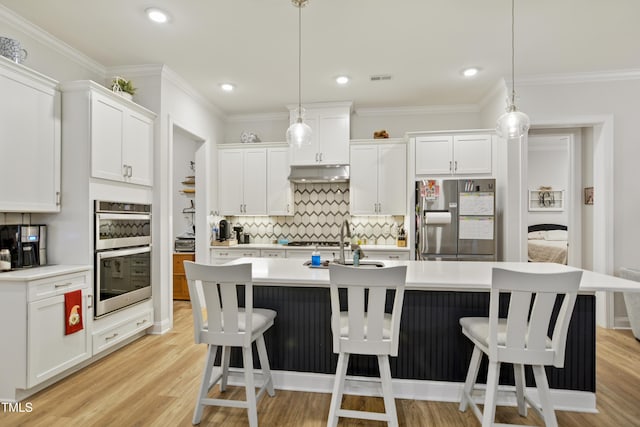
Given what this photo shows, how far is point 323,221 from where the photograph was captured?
5234 millimetres

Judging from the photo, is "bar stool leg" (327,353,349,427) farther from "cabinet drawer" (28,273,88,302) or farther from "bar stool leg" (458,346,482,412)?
"cabinet drawer" (28,273,88,302)

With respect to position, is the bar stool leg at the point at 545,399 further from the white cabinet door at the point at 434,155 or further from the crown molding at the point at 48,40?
the crown molding at the point at 48,40

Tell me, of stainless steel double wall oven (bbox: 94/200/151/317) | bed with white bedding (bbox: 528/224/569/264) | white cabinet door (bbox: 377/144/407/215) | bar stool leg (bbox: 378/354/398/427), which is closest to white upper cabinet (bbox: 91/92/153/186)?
stainless steel double wall oven (bbox: 94/200/151/317)

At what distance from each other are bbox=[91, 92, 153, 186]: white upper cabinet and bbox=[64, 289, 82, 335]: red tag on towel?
998 millimetres

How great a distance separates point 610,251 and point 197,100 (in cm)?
525

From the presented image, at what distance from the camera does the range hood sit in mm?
4758

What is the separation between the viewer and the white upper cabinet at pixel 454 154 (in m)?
4.25

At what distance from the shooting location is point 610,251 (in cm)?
381

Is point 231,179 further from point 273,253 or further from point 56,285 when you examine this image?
point 56,285

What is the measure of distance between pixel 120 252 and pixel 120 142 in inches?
40.4

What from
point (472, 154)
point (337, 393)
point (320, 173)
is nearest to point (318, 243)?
point (320, 173)

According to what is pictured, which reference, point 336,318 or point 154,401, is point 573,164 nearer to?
point 336,318

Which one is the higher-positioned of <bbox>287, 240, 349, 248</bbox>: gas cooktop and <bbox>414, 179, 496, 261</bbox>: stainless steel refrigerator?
<bbox>414, 179, 496, 261</bbox>: stainless steel refrigerator

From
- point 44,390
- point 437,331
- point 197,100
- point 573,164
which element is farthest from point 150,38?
point 573,164
